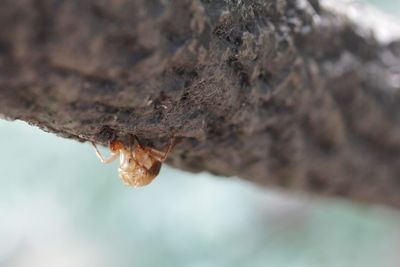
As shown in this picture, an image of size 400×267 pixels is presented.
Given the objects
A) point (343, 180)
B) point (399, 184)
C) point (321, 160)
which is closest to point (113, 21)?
point (321, 160)

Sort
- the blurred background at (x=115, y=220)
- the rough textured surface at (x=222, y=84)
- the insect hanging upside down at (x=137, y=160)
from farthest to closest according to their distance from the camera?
the blurred background at (x=115, y=220), the insect hanging upside down at (x=137, y=160), the rough textured surface at (x=222, y=84)

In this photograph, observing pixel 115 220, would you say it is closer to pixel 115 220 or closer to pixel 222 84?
pixel 115 220

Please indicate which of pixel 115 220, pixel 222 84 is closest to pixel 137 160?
pixel 222 84

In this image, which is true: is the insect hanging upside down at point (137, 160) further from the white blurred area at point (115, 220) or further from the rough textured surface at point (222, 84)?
the white blurred area at point (115, 220)

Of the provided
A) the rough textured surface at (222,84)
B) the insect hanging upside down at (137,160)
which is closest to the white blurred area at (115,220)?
the rough textured surface at (222,84)

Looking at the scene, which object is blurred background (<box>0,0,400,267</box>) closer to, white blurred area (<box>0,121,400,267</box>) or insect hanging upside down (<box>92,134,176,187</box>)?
white blurred area (<box>0,121,400,267</box>)

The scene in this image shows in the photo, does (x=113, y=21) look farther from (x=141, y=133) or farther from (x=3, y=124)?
(x=3, y=124)
